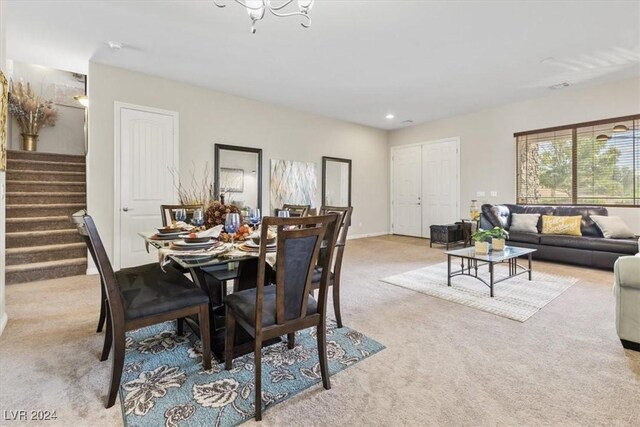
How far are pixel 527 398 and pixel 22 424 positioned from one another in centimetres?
238

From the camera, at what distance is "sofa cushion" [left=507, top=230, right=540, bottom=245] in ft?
15.0

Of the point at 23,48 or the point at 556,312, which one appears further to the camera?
the point at 23,48

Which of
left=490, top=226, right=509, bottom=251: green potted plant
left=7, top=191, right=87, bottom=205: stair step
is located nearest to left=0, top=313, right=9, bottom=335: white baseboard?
left=7, top=191, right=87, bottom=205: stair step

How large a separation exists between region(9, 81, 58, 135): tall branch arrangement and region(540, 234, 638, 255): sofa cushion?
8485 mm

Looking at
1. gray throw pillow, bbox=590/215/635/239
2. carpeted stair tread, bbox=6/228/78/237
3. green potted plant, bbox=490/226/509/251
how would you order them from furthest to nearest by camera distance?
gray throw pillow, bbox=590/215/635/239, carpeted stair tread, bbox=6/228/78/237, green potted plant, bbox=490/226/509/251

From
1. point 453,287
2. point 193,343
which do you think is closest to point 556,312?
point 453,287

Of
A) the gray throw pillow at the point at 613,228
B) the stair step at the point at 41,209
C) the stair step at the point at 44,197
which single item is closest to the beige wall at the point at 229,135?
the stair step at the point at 41,209

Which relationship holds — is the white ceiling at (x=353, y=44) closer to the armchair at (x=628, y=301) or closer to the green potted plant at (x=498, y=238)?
the green potted plant at (x=498, y=238)

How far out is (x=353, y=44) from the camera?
11.2 ft

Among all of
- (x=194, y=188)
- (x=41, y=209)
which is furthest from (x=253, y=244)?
(x=41, y=209)

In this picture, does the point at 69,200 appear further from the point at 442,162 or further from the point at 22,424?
the point at 442,162

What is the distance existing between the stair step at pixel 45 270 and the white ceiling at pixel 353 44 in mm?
2541

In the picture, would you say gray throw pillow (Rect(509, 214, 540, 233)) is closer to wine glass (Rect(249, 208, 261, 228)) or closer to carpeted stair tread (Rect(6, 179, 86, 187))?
wine glass (Rect(249, 208, 261, 228))

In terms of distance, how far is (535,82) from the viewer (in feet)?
15.0
